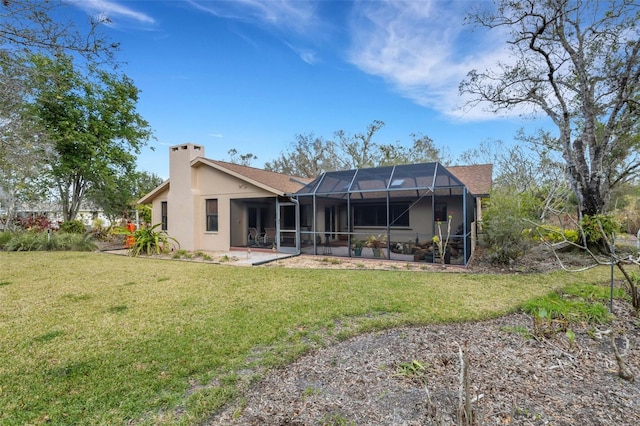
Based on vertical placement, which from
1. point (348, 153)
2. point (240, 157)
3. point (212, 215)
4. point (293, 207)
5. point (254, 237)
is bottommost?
point (254, 237)

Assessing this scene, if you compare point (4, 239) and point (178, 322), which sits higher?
point (4, 239)

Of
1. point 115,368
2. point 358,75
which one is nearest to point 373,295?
point 115,368

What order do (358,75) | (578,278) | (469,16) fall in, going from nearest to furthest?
(578,278) → (469,16) → (358,75)

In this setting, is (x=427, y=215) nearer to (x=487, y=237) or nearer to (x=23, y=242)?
(x=487, y=237)

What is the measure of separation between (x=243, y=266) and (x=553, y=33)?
1326 centimetres

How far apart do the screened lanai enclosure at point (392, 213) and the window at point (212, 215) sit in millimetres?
4074

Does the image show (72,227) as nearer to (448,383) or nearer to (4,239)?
(4,239)

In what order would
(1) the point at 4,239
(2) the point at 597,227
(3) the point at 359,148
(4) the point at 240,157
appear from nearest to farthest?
(2) the point at 597,227
(1) the point at 4,239
(3) the point at 359,148
(4) the point at 240,157

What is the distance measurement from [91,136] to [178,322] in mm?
17337

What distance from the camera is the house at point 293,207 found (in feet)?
40.5

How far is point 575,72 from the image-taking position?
10.8 meters

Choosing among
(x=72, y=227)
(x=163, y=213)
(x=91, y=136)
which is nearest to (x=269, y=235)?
(x=163, y=213)

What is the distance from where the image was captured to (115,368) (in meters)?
3.37

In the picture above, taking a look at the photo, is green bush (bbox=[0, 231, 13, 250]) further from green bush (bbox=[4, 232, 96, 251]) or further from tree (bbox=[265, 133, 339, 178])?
tree (bbox=[265, 133, 339, 178])
